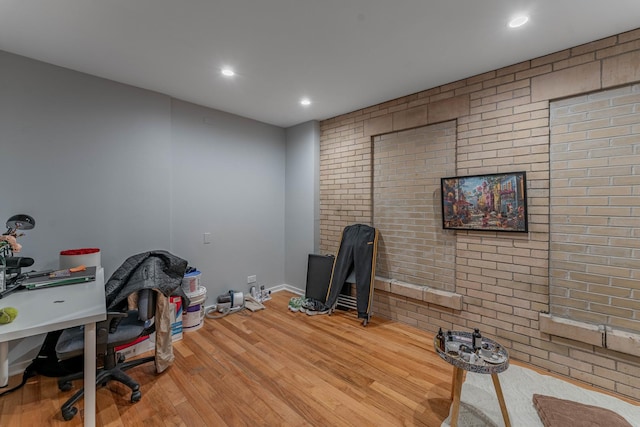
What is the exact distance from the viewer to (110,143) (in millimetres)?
2812

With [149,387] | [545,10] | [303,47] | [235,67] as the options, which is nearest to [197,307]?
[149,387]

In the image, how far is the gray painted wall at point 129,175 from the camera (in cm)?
238

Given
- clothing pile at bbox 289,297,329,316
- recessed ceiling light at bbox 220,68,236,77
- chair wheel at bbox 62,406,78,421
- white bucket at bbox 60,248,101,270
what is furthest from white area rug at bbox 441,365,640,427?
recessed ceiling light at bbox 220,68,236,77

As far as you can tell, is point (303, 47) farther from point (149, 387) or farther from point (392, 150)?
point (149, 387)

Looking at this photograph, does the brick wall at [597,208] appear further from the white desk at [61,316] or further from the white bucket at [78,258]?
the white bucket at [78,258]

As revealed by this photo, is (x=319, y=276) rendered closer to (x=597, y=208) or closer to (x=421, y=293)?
(x=421, y=293)

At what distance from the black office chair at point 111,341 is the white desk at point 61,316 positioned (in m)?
0.22

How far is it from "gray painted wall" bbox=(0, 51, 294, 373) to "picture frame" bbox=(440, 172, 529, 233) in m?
2.65

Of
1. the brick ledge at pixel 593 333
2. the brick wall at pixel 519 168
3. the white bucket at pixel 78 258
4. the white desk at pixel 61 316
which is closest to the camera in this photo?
the white desk at pixel 61 316

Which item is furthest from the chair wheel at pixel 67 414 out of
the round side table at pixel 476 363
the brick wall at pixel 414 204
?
the brick wall at pixel 414 204

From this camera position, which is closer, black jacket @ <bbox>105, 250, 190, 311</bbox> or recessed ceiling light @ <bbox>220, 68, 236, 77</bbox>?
black jacket @ <bbox>105, 250, 190, 311</bbox>

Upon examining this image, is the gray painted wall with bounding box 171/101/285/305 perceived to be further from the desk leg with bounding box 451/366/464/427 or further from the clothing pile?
the desk leg with bounding box 451/366/464/427

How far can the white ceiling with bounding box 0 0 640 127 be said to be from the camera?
5.90ft

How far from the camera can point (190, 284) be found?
122 inches
